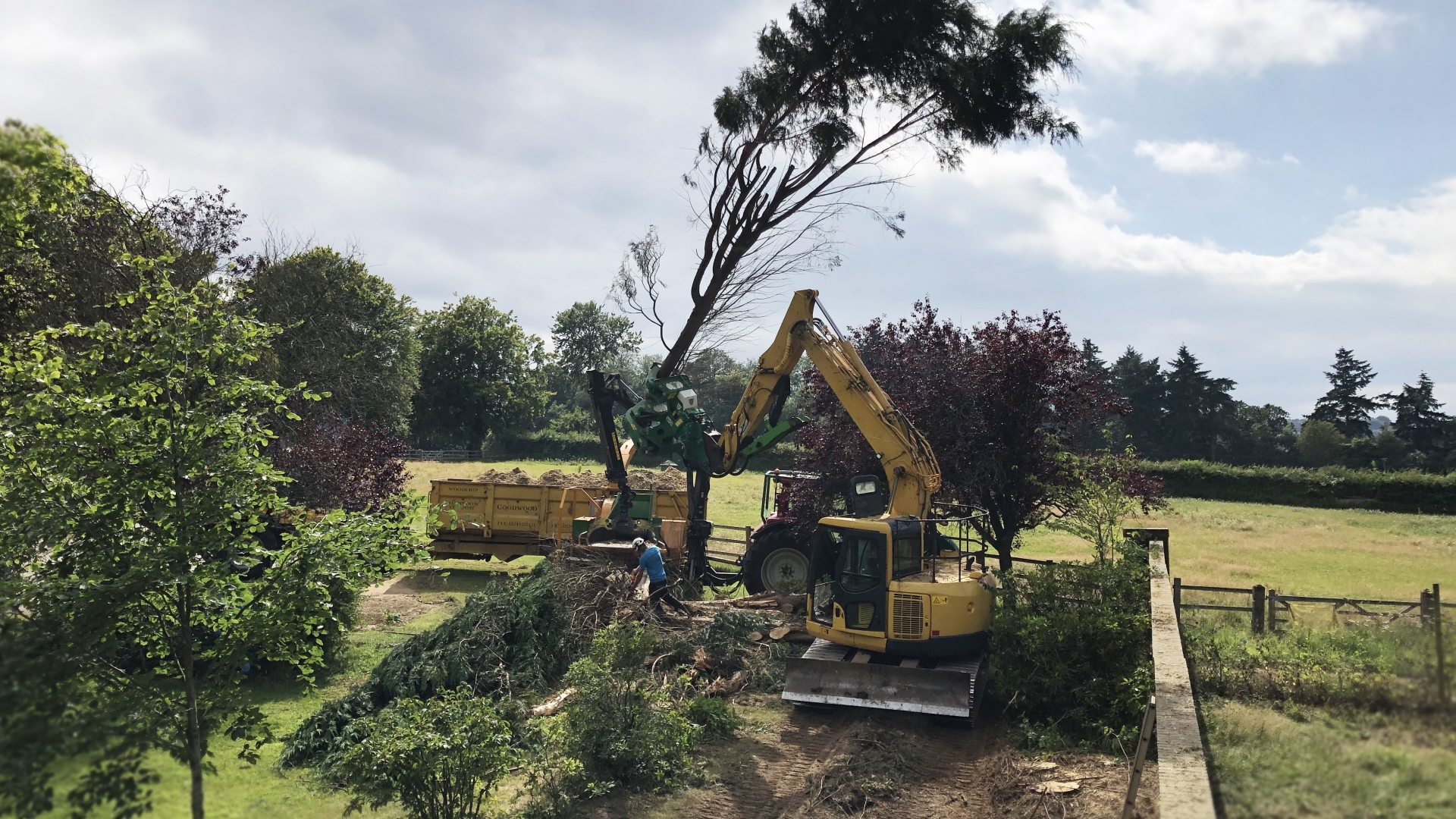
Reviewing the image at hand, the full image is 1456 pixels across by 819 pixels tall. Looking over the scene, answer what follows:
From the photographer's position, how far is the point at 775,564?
56.9 ft

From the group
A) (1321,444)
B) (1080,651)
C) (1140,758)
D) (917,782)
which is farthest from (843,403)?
(1321,444)

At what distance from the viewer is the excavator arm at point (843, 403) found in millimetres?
13219

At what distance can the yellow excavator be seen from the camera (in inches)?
423

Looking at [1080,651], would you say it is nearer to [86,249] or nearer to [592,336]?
[86,249]

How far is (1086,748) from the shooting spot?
9375 millimetres

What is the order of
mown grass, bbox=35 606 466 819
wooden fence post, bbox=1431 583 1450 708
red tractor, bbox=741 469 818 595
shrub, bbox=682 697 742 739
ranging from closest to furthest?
wooden fence post, bbox=1431 583 1450 708, mown grass, bbox=35 606 466 819, shrub, bbox=682 697 742 739, red tractor, bbox=741 469 818 595

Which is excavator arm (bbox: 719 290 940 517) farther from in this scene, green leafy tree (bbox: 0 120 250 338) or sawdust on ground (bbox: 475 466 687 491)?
green leafy tree (bbox: 0 120 250 338)

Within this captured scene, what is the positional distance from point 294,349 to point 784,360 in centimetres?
1051

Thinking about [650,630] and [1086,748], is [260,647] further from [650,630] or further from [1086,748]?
[1086,748]

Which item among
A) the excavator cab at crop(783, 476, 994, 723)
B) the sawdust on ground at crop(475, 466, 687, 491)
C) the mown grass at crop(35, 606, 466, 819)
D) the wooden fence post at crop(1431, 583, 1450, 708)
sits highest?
the wooden fence post at crop(1431, 583, 1450, 708)

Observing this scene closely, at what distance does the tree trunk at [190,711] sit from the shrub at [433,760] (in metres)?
1.83

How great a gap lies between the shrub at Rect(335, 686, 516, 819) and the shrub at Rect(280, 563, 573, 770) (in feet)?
6.42

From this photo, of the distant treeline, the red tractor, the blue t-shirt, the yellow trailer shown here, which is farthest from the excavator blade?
the distant treeline

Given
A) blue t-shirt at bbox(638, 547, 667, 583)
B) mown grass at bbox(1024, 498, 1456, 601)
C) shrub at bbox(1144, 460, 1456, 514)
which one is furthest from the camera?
shrub at bbox(1144, 460, 1456, 514)
